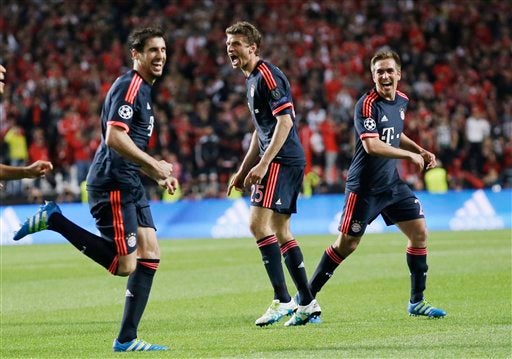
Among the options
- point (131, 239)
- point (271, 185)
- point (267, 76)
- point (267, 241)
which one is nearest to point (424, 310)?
point (267, 241)

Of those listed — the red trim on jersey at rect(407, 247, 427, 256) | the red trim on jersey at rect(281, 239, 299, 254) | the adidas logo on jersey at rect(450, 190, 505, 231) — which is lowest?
the adidas logo on jersey at rect(450, 190, 505, 231)

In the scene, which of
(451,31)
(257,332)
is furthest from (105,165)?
(451,31)

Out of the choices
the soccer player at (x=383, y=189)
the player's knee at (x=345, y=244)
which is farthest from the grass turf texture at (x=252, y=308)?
the player's knee at (x=345, y=244)

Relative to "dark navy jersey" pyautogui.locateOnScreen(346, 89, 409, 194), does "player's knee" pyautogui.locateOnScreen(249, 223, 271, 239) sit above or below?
below

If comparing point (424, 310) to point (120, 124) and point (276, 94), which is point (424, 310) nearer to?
point (276, 94)

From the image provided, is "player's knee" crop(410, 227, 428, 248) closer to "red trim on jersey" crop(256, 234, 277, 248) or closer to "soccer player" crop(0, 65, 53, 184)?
"red trim on jersey" crop(256, 234, 277, 248)

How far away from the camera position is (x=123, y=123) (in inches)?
306

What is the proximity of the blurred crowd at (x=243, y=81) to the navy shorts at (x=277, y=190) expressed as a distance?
50.9ft

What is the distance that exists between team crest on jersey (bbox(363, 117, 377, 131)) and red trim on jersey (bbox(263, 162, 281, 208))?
0.83m

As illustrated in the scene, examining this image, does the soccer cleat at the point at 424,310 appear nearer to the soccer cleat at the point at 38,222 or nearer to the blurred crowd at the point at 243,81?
the soccer cleat at the point at 38,222

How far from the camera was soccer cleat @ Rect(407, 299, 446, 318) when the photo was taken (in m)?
9.55

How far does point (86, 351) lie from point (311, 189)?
1789cm

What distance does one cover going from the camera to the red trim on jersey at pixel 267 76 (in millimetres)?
9273

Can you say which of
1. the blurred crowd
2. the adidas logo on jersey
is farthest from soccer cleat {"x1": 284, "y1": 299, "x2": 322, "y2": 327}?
the blurred crowd
